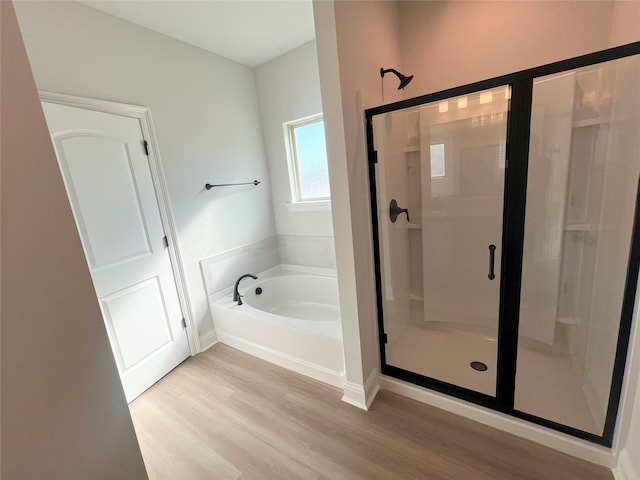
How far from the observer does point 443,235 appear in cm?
221

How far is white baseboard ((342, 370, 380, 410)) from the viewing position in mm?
1672

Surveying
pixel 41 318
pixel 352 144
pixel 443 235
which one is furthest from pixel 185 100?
pixel 443 235

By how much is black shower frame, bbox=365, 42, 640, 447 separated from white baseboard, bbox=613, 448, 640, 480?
0.06 metres

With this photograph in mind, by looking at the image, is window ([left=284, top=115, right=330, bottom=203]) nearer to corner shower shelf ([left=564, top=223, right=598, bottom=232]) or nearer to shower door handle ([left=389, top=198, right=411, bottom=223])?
shower door handle ([left=389, top=198, right=411, bottom=223])

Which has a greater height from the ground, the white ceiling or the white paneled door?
the white ceiling

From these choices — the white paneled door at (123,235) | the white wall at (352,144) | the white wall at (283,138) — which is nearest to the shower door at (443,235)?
the white wall at (352,144)

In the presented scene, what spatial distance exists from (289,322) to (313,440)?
75 centimetres

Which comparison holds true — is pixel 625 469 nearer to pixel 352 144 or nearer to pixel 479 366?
pixel 479 366

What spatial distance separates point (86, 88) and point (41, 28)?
0.31 m

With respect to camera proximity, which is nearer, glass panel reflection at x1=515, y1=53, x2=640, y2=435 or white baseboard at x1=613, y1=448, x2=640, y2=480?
white baseboard at x1=613, y1=448, x2=640, y2=480

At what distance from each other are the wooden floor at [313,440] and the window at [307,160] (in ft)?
5.91

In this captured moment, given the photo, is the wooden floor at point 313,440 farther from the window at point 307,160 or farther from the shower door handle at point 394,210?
the window at point 307,160

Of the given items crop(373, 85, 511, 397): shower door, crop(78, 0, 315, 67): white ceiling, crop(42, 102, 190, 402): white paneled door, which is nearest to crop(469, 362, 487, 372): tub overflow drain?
crop(373, 85, 511, 397): shower door

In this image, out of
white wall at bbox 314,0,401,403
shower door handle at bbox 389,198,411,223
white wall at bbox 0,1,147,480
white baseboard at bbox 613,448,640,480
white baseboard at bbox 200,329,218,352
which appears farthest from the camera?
white baseboard at bbox 200,329,218,352
